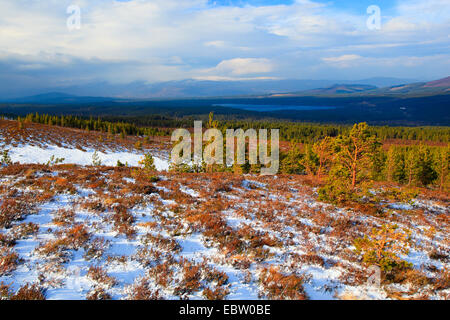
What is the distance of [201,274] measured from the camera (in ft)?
19.5

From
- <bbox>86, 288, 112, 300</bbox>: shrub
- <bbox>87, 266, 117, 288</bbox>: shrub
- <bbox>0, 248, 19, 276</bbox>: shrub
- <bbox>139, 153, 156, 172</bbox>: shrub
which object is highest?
<bbox>139, 153, 156, 172</bbox>: shrub

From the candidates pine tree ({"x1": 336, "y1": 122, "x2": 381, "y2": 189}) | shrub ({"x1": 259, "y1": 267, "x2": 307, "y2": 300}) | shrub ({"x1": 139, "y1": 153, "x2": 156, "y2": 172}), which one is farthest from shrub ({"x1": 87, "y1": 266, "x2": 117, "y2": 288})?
shrub ({"x1": 139, "y1": 153, "x2": 156, "y2": 172})

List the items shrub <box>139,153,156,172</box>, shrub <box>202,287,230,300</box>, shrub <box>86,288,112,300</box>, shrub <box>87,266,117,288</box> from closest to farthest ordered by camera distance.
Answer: shrub <box>86,288,112,300</box> → shrub <box>202,287,230,300</box> → shrub <box>87,266,117,288</box> → shrub <box>139,153,156,172</box>

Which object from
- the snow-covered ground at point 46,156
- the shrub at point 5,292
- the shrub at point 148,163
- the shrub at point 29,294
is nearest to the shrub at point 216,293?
the shrub at point 29,294

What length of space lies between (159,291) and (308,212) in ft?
26.2

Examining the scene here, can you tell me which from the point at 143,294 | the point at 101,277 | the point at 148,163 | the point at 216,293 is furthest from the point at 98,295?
the point at 148,163

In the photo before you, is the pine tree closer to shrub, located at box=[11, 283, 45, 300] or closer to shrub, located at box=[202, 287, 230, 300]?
shrub, located at box=[202, 287, 230, 300]

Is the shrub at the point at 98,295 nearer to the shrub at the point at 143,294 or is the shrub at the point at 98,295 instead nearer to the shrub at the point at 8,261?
the shrub at the point at 143,294

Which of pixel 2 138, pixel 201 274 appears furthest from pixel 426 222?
pixel 2 138

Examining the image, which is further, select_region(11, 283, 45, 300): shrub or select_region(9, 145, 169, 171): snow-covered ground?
select_region(9, 145, 169, 171): snow-covered ground

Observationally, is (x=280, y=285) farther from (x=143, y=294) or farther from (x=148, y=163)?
(x=148, y=163)
